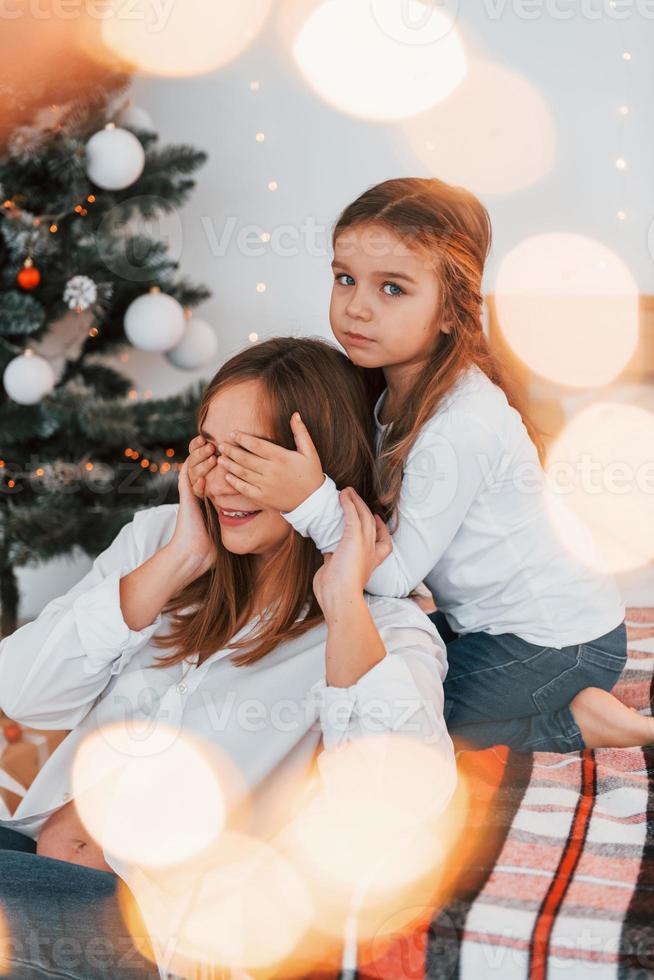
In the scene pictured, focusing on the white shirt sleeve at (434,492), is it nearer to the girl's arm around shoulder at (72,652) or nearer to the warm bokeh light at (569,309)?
the girl's arm around shoulder at (72,652)

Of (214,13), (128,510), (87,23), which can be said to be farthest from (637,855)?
(214,13)

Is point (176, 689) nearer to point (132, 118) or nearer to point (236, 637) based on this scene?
point (236, 637)

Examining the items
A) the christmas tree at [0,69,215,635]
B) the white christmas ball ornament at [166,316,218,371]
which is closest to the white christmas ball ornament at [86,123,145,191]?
the christmas tree at [0,69,215,635]

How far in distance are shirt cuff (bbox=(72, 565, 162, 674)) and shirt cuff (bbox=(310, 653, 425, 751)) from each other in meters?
0.28

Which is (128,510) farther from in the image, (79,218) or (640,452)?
(640,452)

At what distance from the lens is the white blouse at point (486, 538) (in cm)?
127

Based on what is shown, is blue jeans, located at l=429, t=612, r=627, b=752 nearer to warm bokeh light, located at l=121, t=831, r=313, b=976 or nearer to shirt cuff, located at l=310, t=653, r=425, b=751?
shirt cuff, located at l=310, t=653, r=425, b=751

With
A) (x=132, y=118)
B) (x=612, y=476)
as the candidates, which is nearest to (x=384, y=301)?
(x=132, y=118)

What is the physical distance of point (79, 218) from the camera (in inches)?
85.9

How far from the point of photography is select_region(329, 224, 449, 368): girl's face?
1321 mm

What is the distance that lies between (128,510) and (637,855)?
62.8 inches

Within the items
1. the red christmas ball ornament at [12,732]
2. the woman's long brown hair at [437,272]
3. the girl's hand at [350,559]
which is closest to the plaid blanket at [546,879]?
the girl's hand at [350,559]

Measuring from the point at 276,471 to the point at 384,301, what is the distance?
36cm

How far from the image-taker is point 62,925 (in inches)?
37.1
